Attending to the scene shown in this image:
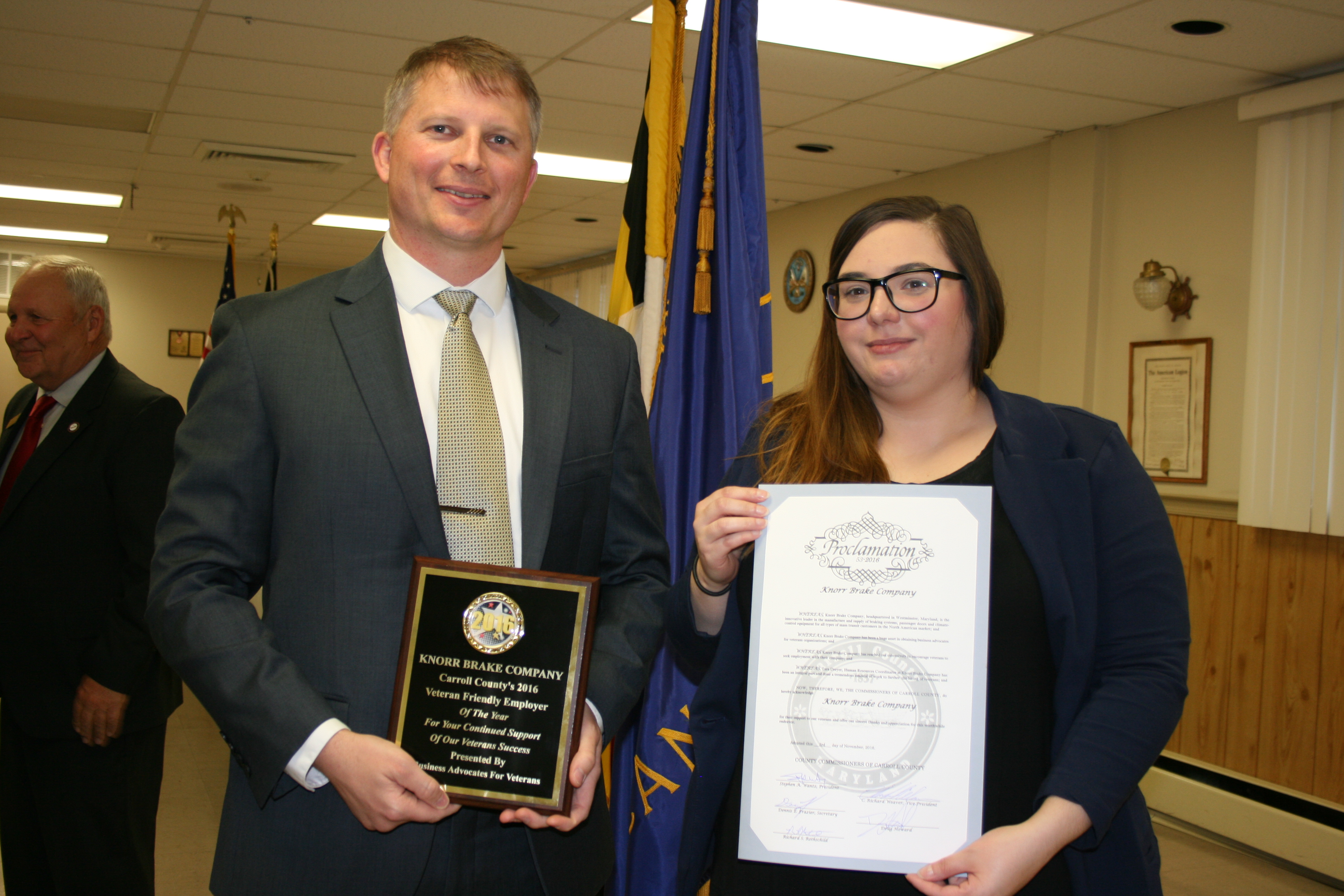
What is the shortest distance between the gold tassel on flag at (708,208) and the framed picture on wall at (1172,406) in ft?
11.2

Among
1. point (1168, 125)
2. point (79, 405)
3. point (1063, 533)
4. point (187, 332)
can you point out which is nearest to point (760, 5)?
point (1168, 125)

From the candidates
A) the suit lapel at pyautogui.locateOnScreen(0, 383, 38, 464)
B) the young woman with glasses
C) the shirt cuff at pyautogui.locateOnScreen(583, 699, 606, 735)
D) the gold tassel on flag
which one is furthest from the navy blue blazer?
the suit lapel at pyautogui.locateOnScreen(0, 383, 38, 464)

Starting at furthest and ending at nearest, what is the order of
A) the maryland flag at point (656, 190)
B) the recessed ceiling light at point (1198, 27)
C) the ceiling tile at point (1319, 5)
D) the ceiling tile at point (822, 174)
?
the ceiling tile at point (822, 174) < the recessed ceiling light at point (1198, 27) < the ceiling tile at point (1319, 5) < the maryland flag at point (656, 190)

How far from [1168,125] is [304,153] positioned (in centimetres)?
517

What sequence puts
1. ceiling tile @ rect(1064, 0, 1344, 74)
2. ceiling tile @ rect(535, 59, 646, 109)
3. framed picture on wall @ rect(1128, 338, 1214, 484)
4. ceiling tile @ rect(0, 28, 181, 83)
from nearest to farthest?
ceiling tile @ rect(1064, 0, 1344, 74) → ceiling tile @ rect(0, 28, 181, 83) → ceiling tile @ rect(535, 59, 646, 109) → framed picture on wall @ rect(1128, 338, 1214, 484)

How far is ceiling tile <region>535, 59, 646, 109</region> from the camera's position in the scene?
192 inches

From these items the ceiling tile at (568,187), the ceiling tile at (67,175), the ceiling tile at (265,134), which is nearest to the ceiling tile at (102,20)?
the ceiling tile at (265,134)

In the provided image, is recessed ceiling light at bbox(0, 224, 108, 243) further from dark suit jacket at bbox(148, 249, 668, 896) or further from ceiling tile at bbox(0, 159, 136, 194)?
dark suit jacket at bbox(148, 249, 668, 896)

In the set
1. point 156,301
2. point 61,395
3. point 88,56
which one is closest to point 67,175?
point 88,56

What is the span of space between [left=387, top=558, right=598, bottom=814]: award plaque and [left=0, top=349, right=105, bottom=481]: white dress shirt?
217 cm

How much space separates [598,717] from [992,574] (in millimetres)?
551

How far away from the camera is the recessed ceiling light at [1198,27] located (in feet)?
12.9

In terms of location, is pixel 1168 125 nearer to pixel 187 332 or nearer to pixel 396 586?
pixel 396 586

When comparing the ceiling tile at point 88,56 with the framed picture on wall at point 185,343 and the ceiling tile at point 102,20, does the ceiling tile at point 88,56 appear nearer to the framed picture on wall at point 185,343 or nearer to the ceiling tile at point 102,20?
the ceiling tile at point 102,20
